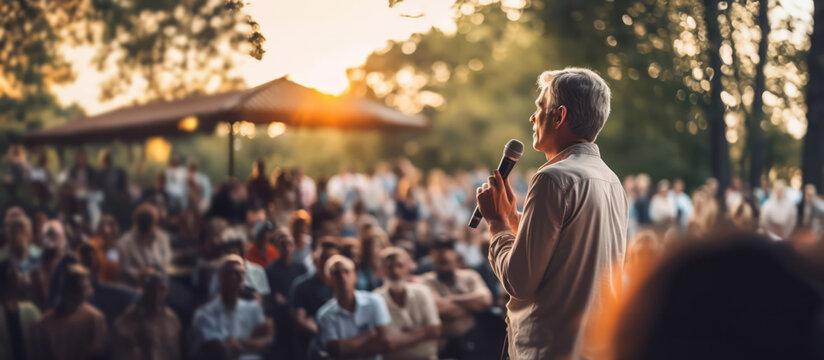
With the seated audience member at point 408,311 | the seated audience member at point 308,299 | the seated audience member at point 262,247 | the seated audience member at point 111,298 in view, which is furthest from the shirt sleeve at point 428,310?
the seated audience member at point 111,298

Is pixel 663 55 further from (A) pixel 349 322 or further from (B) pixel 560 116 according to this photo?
(B) pixel 560 116

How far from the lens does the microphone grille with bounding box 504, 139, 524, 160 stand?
2.48 metres

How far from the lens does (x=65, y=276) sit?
573cm

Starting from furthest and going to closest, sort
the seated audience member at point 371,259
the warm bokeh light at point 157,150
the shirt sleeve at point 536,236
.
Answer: the warm bokeh light at point 157,150 < the seated audience member at point 371,259 < the shirt sleeve at point 536,236

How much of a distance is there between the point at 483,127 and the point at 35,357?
25575 mm

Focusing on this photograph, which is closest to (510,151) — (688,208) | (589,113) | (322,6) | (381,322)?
(589,113)

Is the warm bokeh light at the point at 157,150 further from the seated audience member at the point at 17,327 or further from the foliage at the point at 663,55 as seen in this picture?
the seated audience member at the point at 17,327

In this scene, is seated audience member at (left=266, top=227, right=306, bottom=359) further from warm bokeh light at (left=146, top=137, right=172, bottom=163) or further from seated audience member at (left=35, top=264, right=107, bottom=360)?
warm bokeh light at (left=146, top=137, right=172, bottom=163)

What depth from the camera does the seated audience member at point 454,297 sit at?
6125mm

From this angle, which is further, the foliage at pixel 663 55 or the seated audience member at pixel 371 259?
the foliage at pixel 663 55

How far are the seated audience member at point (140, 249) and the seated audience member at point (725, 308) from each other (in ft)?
20.5

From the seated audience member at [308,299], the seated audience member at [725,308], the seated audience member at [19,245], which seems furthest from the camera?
the seated audience member at [19,245]

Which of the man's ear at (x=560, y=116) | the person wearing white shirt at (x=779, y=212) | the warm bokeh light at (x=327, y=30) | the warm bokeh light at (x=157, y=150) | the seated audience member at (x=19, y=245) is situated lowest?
the person wearing white shirt at (x=779, y=212)

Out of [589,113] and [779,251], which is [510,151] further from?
[779,251]
